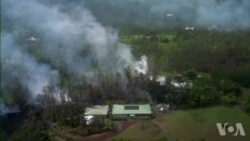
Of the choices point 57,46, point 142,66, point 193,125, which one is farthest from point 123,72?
point 193,125

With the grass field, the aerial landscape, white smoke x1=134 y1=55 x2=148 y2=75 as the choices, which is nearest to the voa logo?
the aerial landscape

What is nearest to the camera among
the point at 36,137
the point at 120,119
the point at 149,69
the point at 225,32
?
the point at 36,137

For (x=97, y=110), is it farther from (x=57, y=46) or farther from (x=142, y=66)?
(x=57, y=46)

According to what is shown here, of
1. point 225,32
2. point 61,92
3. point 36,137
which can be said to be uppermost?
point 225,32

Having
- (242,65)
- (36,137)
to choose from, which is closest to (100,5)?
(242,65)

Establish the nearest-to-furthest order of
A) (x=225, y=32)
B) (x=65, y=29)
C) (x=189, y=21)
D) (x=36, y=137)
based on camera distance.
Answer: (x=36, y=137) < (x=65, y=29) < (x=225, y=32) < (x=189, y=21)

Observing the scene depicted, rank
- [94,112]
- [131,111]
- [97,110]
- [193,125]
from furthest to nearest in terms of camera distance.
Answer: [97,110] → [131,111] → [94,112] → [193,125]

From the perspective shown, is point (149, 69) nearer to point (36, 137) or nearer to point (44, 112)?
point (44, 112)

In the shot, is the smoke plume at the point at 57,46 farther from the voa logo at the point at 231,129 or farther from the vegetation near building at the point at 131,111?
the voa logo at the point at 231,129
